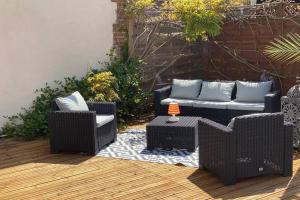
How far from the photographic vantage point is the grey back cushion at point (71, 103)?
632cm

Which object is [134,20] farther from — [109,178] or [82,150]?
[109,178]

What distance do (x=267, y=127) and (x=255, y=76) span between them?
4.05 meters

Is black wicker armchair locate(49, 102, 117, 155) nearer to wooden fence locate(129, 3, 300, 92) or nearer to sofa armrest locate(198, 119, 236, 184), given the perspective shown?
sofa armrest locate(198, 119, 236, 184)

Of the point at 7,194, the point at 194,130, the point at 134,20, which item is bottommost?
the point at 7,194

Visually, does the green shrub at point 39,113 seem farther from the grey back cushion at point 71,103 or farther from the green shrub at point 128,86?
the grey back cushion at point 71,103

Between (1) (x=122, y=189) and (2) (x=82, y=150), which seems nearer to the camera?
(1) (x=122, y=189)

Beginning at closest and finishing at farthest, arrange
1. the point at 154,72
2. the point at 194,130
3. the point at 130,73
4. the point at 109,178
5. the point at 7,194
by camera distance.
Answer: the point at 7,194
the point at 109,178
the point at 194,130
the point at 130,73
the point at 154,72

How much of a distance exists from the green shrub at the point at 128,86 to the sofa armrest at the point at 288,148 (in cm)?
359

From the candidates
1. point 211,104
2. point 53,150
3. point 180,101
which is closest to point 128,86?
point 180,101

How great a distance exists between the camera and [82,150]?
6.24 m

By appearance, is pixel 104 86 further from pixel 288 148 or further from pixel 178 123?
pixel 288 148

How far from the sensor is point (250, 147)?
16.1 feet

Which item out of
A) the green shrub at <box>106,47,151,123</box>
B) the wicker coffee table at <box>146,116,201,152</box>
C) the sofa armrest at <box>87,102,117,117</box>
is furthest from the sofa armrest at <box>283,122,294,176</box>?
the green shrub at <box>106,47,151,123</box>

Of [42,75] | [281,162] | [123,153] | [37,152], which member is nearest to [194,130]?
[123,153]
